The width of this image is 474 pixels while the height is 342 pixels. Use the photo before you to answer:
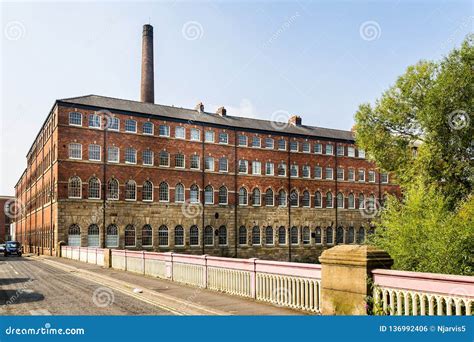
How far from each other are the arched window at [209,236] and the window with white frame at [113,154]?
Answer: 1213 centimetres

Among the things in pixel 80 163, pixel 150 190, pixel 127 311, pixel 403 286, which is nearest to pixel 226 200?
pixel 150 190

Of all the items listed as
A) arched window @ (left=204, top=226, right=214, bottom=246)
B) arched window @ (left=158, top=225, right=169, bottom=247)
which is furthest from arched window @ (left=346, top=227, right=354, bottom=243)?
arched window @ (left=158, top=225, right=169, bottom=247)

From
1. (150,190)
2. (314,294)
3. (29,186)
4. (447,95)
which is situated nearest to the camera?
(314,294)

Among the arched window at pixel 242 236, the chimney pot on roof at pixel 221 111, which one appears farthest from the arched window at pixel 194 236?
the chimney pot on roof at pixel 221 111

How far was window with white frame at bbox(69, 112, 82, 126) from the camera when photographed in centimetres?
4184

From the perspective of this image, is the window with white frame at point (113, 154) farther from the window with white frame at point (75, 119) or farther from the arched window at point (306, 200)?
the arched window at point (306, 200)

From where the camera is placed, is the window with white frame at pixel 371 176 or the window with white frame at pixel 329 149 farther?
the window with white frame at pixel 371 176

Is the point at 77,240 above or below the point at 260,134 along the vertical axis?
below

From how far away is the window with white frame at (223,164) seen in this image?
165 feet

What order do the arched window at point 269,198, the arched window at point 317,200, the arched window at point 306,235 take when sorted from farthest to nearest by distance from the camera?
the arched window at point 317,200
the arched window at point 306,235
the arched window at point 269,198

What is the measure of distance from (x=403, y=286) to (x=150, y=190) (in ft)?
128

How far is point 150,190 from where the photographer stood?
45344 mm

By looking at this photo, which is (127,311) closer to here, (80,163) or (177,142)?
(80,163)
